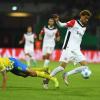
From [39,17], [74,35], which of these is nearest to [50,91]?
[74,35]

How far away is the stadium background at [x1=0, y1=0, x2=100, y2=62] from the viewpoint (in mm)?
41478

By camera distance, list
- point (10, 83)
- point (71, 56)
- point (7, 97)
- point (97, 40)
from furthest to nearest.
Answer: point (97, 40) < point (10, 83) < point (71, 56) < point (7, 97)

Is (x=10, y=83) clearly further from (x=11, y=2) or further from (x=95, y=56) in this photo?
(x=11, y=2)

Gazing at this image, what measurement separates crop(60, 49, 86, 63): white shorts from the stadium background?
24.5m

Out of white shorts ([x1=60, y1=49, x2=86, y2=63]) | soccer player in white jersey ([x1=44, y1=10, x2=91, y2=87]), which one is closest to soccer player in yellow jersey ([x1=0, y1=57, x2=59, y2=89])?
soccer player in white jersey ([x1=44, y1=10, x2=91, y2=87])

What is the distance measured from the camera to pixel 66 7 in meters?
42.8

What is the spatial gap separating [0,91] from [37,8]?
96.5 feet

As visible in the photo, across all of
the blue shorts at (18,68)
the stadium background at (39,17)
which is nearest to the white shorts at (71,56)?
the blue shorts at (18,68)

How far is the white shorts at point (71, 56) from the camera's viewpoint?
15586mm

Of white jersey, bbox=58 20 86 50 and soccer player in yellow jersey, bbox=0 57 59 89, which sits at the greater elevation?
white jersey, bbox=58 20 86 50

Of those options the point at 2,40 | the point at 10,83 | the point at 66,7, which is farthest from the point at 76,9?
the point at 10,83

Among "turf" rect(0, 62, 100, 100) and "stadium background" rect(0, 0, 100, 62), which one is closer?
"turf" rect(0, 62, 100, 100)

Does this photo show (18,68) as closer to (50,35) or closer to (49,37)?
(50,35)

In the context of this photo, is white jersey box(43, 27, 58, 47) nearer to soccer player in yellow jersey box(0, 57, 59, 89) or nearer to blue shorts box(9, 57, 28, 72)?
soccer player in yellow jersey box(0, 57, 59, 89)
